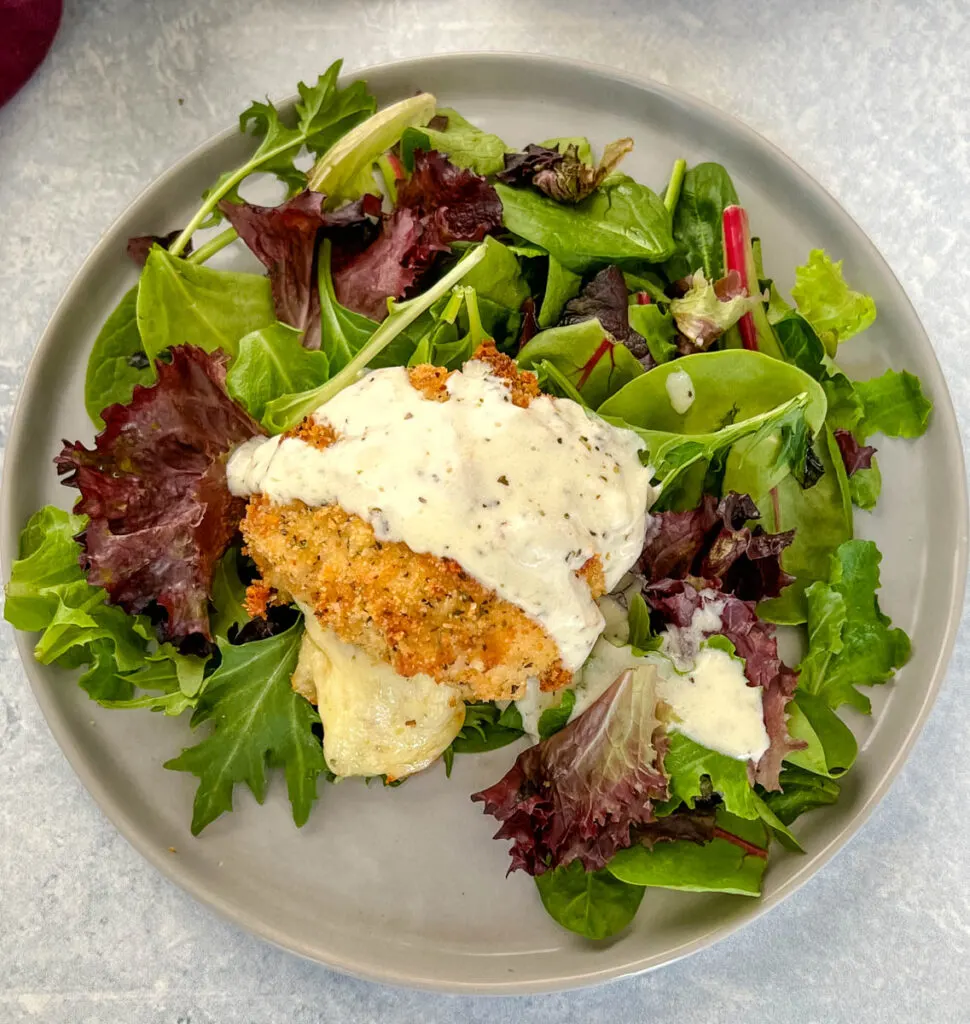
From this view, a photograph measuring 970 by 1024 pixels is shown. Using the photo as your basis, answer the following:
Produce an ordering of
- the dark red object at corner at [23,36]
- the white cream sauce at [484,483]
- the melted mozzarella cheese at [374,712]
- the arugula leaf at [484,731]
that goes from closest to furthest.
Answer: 1. the white cream sauce at [484,483]
2. the melted mozzarella cheese at [374,712]
3. the arugula leaf at [484,731]
4. the dark red object at corner at [23,36]

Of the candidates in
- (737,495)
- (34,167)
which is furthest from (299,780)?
(34,167)

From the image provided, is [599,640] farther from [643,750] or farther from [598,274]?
[598,274]

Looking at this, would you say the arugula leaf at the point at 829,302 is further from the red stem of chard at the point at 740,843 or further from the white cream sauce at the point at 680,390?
the red stem of chard at the point at 740,843

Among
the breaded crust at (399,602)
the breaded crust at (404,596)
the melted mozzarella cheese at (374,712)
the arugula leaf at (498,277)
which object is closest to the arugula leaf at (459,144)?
the arugula leaf at (498,277)

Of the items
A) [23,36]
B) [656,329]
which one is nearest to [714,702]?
[656,329]

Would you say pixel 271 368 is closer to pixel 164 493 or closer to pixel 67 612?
pixel 164 493

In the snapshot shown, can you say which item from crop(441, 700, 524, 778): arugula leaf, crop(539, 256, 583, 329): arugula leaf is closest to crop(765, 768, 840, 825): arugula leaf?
crop(441, 700, 524, 778): arugula leaf
